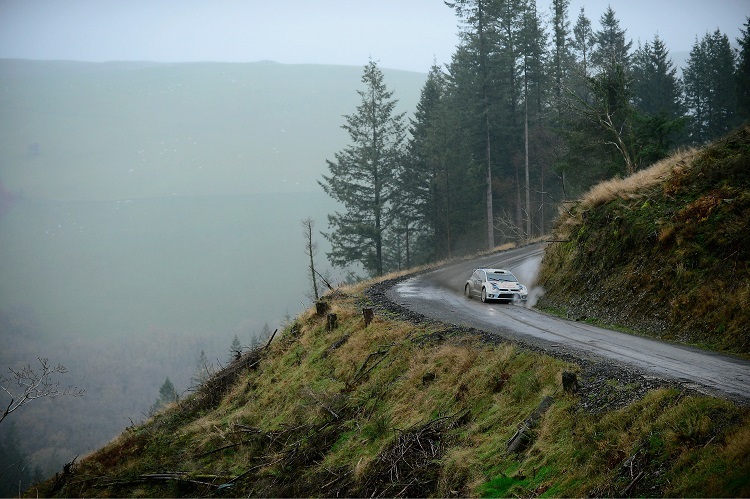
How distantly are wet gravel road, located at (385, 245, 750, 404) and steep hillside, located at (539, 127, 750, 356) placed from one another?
1089 mm

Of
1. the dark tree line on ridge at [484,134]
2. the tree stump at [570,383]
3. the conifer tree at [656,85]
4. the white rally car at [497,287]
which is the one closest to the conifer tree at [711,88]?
the dark tree line on ridge at [484,134]

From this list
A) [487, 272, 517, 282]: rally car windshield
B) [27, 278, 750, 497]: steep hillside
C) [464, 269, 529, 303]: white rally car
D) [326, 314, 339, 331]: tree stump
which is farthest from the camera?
[487, 272, 517, 282]: rally car windshield

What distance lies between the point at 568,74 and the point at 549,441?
55.5 metres

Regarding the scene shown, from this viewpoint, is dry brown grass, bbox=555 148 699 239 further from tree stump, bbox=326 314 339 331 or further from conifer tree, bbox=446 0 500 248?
conifer tree, bbox=446 0 500 248

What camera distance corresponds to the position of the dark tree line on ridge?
45938 millimetres

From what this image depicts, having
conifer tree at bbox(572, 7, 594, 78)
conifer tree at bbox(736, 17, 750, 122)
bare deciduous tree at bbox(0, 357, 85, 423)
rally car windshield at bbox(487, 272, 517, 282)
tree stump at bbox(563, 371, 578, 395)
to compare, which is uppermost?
conifer tree at bbox(572, 7, 594, 78)

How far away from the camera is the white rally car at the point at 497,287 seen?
2275 centimetres

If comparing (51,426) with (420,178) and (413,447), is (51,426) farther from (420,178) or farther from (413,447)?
(413,447)

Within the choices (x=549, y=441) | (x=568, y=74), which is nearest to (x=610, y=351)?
(x=549, y=441)

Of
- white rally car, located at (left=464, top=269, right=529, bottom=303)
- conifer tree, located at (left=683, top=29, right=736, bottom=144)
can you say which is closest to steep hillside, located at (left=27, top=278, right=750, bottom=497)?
white rally car, located at (left=464, top=269, right=529, bottom=303)

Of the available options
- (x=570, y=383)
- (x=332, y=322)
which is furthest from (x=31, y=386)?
(x=570, y=383)

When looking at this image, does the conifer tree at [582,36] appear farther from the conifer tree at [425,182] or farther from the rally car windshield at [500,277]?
the rally car windshield at [500,277]

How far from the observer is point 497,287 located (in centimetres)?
2302

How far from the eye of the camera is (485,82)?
154 feet
